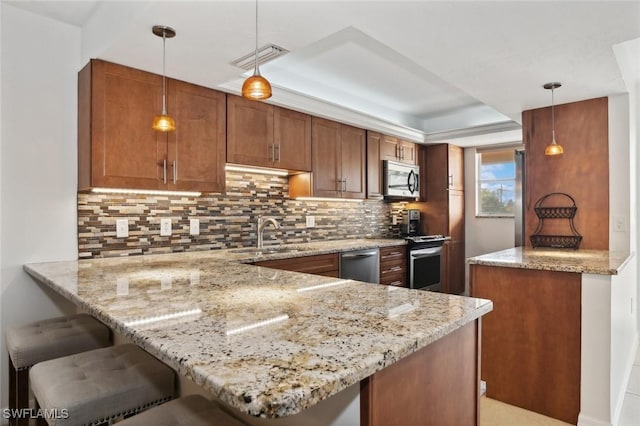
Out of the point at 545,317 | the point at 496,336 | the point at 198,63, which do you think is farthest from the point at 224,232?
the point at 545,317

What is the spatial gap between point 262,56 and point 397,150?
109 inches

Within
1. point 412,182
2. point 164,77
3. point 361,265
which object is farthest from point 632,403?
point 164,77

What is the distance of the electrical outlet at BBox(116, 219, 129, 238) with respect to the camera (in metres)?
2.64

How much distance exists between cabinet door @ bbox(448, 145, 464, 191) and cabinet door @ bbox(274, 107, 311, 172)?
2.33m

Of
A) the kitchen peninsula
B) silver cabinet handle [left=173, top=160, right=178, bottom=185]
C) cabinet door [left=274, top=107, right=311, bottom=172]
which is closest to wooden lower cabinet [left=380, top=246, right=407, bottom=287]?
cabinet door [left=274, top=107, right=311, bottom=172]

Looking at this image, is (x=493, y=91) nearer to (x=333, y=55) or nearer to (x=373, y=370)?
(x=333, y=55)

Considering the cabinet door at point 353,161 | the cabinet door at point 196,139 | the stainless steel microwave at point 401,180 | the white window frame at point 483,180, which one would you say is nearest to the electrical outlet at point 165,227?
the cabinet door at point 196,139

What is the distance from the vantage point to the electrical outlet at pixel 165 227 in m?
2.87

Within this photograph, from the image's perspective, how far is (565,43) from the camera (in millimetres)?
2156

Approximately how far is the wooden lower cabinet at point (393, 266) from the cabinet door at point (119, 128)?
2.31 metres

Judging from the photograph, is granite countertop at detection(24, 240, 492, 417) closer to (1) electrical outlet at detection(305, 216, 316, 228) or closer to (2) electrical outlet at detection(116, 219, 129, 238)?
(2) electrical outlet at detection(116, 219, 129, 238)

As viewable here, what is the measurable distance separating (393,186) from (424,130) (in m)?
1.17

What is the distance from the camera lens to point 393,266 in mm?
4117

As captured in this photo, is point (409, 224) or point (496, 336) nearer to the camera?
point (496, 336)
